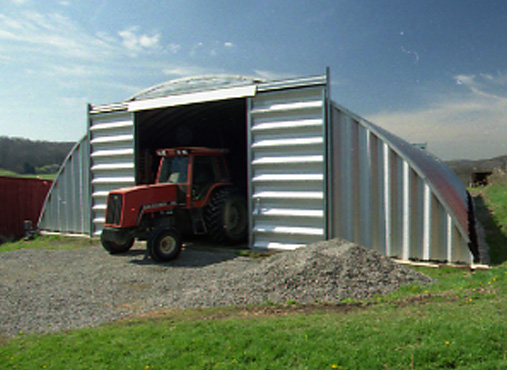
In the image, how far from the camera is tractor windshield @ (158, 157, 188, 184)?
421 inches

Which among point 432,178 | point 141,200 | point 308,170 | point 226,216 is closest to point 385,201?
point 308,170

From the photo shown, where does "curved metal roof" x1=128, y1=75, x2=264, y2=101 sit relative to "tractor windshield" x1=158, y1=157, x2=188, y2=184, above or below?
above

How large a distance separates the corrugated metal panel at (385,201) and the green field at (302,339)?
85.6 inches

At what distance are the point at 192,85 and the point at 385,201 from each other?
6.02 metres

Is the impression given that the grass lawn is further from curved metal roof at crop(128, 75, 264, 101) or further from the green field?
curved metal roof at crop(128, 75, 264, 101)

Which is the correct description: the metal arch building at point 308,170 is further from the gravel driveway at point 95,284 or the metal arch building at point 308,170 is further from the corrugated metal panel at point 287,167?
the gravel driveway at point 95,284

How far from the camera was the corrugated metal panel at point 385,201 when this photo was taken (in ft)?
26.7

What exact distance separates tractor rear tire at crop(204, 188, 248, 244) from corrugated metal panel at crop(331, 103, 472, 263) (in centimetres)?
287

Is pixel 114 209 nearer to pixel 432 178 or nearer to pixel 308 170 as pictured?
pixel 308 170

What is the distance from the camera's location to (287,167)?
9.84m

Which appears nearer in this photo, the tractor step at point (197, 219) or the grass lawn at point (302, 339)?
the grass lawn at point (302, 339)

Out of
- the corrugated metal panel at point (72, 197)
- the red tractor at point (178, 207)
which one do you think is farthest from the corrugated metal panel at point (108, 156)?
the red tractor at point (178, 207)

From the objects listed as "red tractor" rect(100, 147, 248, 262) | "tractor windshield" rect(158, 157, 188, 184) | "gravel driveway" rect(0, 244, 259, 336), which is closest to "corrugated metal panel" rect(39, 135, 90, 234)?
"gravel driveway" rect(0, 244, 259, 336)

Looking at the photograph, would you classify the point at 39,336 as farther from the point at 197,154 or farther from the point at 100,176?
the point at 100,176
